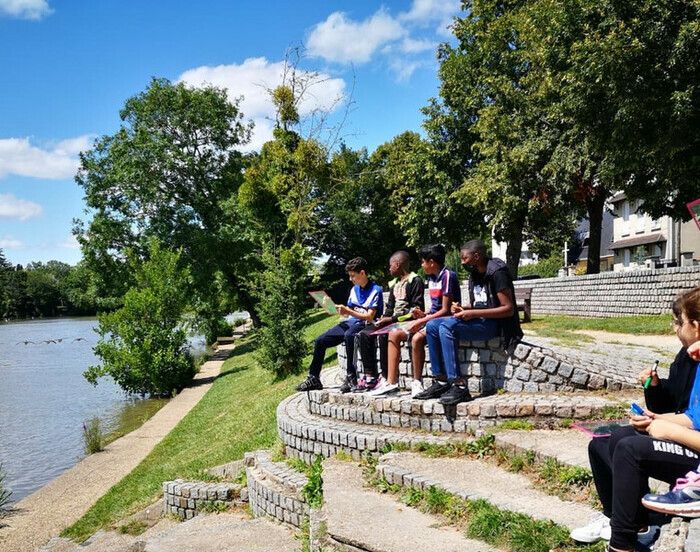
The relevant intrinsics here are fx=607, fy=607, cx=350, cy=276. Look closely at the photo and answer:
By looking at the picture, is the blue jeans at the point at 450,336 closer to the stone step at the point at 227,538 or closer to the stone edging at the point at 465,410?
the stone edging at the point at 465,410

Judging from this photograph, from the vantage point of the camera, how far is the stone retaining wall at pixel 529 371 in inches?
243

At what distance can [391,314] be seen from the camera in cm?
752

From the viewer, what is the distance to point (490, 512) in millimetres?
3957

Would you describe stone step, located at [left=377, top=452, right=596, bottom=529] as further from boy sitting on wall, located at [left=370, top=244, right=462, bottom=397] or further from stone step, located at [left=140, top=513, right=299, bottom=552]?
boy sitting on wall, located at [left=370, top=244, right=462, bottom=397]

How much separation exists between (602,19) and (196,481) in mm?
12959

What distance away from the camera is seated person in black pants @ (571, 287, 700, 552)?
3111 mm

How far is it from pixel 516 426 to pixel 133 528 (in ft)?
16.2

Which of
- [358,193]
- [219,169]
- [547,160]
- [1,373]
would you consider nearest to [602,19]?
[547,160]

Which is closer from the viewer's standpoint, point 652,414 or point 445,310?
point 652,414

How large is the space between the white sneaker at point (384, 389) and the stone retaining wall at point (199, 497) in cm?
189

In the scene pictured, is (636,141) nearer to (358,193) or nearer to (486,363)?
(486,363)

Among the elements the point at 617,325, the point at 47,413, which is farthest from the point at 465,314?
the point at 47,413

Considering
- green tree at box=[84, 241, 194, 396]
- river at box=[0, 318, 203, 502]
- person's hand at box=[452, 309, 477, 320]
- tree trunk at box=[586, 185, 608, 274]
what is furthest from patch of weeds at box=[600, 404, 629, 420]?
tree trunk at box=[586, 185, 608, 274]

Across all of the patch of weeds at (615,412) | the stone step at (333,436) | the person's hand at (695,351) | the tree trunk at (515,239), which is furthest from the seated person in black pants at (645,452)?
the tree trunk at (515,239)
